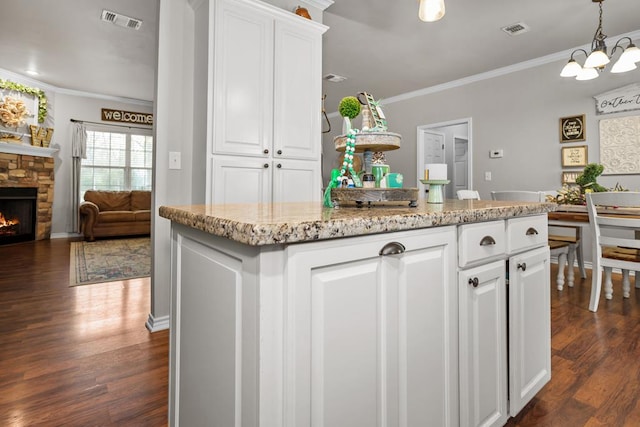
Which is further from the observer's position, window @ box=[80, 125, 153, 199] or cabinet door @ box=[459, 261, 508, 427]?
window @ box=[80, 125, 153, 199]

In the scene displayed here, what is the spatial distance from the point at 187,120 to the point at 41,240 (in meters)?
5.33

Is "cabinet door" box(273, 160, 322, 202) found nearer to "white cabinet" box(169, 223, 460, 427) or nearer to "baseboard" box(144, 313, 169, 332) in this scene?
"baseboard" box(144, 313, 169, 332)

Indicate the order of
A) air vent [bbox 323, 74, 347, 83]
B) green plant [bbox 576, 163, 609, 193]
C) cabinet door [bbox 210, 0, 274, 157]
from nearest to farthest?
cabinet door [bbox 210, 0, 274, 157] < green plant [bbox 576, 163, 609, 193] < air vent [bbox 323, 74, 347, 83]

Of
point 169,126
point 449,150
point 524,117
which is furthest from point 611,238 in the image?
point 449,150

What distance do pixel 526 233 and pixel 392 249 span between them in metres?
0.77

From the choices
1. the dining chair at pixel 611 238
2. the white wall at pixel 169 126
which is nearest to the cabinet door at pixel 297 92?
the white wall at pixel 169 126

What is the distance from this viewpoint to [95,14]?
11.5 ft

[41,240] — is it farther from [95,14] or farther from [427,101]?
[427,101]

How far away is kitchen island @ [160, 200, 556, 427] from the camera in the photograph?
2.24 feet

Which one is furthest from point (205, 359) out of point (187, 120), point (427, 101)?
point (427, 101)

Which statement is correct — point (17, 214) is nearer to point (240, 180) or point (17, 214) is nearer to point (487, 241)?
point (240, 180)

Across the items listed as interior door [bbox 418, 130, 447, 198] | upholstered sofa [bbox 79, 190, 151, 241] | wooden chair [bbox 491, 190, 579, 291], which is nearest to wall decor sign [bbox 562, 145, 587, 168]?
wooden chair [bbox 491, 190, 579, 291]

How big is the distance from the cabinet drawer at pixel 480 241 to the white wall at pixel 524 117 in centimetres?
359

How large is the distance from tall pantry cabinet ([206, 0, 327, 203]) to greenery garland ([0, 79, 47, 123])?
17.1ft
